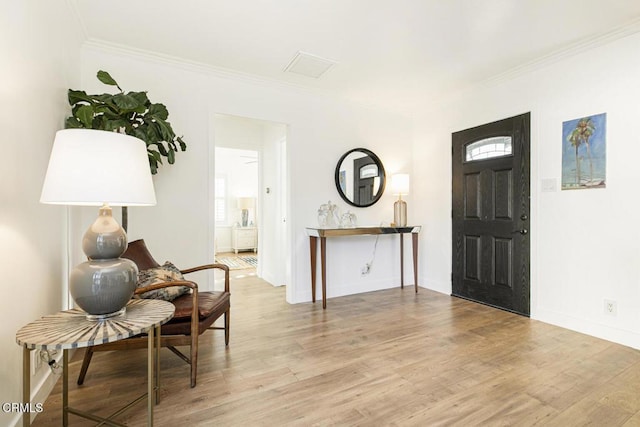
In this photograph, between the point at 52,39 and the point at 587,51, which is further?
the point at 587,51

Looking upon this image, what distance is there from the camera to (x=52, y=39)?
195 centimetres

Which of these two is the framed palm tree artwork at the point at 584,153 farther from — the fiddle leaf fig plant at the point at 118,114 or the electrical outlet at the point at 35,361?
the electrical outlet at the point at 35,361

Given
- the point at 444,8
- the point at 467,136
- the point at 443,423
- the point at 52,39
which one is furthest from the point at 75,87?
the point at 467,136

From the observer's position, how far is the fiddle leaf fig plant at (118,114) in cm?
207

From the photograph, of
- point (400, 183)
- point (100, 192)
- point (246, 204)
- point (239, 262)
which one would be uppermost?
point (400, 183)

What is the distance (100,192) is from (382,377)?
186 cm

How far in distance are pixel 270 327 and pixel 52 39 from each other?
8.57ft

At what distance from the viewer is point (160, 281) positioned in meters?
2.05

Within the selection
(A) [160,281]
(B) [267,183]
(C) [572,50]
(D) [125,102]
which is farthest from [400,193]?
(D) [125,102]

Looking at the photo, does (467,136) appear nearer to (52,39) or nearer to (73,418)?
(52,39)

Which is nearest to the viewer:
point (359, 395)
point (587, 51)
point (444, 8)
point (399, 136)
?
point (359, 395)

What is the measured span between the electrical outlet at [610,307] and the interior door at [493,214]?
0.61 metres

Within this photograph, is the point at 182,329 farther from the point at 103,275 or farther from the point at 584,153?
the point at 584,153

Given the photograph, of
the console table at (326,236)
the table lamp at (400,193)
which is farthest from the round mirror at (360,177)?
the console table at (326,236)
